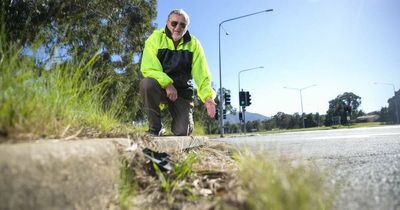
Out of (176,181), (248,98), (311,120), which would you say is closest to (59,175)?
(176,181)

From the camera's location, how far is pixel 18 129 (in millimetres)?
1345

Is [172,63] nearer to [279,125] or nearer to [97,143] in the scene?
[97,143]

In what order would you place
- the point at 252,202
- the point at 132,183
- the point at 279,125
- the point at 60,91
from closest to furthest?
the point at 252,202
the point at 132,183
the point at 60,91
the point at 279,125

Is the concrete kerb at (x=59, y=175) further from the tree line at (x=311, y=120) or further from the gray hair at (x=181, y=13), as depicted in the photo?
the tree line at (x=311, y=120)

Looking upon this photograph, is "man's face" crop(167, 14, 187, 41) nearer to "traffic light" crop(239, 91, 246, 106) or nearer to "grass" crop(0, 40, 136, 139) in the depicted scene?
"grass" crop(0, 40, 136, 139)

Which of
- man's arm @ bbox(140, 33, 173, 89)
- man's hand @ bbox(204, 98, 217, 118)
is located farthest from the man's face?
man's hand @ bbox(204, 98, 217, 118)

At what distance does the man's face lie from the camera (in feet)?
12.9

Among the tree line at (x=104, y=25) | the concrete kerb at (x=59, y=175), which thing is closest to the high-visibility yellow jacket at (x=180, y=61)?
the concrete kerb at (x=59, y=175)

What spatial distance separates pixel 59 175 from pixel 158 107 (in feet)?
9.02

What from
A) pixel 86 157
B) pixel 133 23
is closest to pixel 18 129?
pixel 86 157

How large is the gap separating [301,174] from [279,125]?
114672mm

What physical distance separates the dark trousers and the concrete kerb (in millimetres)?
2129

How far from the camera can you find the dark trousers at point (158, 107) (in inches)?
150

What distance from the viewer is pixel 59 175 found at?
122 cm
